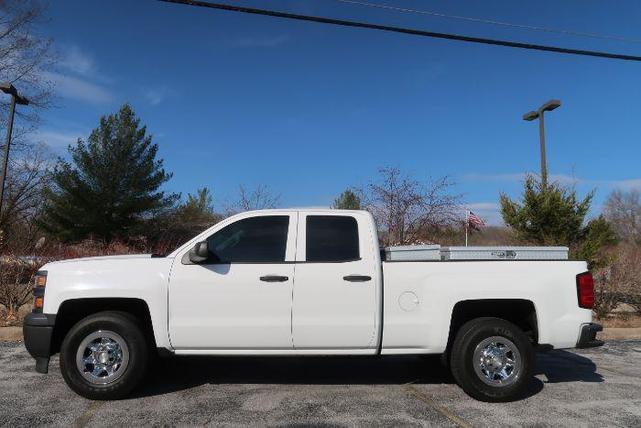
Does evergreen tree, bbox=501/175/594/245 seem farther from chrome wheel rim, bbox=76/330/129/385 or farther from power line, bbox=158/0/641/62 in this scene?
chrome wheel rim, bbox=76/330/129/385

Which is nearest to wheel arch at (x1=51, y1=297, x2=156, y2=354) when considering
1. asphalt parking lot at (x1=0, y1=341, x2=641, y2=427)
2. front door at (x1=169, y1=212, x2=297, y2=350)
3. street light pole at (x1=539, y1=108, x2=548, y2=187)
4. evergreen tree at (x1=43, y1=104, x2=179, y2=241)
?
front door at (x1=169, y1=212, x2=297, y2=350)

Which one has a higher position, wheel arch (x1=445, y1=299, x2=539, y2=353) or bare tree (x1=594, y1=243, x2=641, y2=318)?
bare tree (x1=594, y1=243, x2=641, y2=318)

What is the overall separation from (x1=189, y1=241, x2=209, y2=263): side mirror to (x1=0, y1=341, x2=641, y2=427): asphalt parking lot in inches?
48.4

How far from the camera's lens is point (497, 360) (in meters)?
5.61

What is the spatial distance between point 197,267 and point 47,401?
1937 mm

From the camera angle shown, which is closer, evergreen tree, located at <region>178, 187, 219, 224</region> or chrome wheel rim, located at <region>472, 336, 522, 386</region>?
chrome wheel rim, located at <region>472, 336, 522, 386</region>

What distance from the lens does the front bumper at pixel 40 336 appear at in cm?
537

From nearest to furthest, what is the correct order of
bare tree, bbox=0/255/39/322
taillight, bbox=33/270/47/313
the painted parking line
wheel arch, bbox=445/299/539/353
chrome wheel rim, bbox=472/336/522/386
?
1. the painted parking line
2. taillight, bbox=33/270/47/313
3. chrome wheel rim, bbox=472/336/522/386
4. wheel arch, bbox=445/299/539/353
5. bare tree, bbox=0/255/39/322

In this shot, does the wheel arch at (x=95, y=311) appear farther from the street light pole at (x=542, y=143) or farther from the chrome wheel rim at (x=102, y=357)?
the street light pole at (x=542, y=143)

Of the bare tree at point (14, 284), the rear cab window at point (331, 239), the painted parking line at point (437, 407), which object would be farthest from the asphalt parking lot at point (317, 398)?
the bare tree at point (14, 284)

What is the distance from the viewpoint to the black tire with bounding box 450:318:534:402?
5523 millimetres

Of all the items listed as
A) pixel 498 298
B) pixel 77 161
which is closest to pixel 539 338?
pixel 498 298

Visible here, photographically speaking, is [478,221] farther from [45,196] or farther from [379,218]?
[45,196]

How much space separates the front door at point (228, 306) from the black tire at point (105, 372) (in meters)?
0.36
